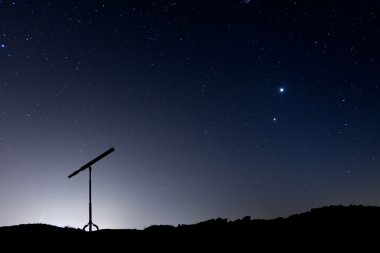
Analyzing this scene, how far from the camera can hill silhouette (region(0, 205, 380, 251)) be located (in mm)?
8000

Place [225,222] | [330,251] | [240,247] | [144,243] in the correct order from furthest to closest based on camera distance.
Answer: [225,222]
[144,243]
[240,247]
[330,251]

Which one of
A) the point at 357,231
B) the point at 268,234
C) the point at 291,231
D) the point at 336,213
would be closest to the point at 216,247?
the point at 268,234

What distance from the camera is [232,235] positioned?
879cm

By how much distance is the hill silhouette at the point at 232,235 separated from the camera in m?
8.00

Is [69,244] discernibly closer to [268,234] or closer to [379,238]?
[268,234]

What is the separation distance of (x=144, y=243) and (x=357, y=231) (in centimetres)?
542

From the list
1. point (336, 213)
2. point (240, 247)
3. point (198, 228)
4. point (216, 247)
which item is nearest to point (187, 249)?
point (216, 247)

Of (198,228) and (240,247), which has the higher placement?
(198,228)

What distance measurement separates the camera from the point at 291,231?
892cm

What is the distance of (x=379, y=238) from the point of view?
8.09m

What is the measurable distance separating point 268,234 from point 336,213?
3391mm

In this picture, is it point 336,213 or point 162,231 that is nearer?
point 162,231

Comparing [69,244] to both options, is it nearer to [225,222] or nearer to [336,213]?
[225,222]

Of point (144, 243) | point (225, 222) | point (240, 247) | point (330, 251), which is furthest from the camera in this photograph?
point (225, 222)
